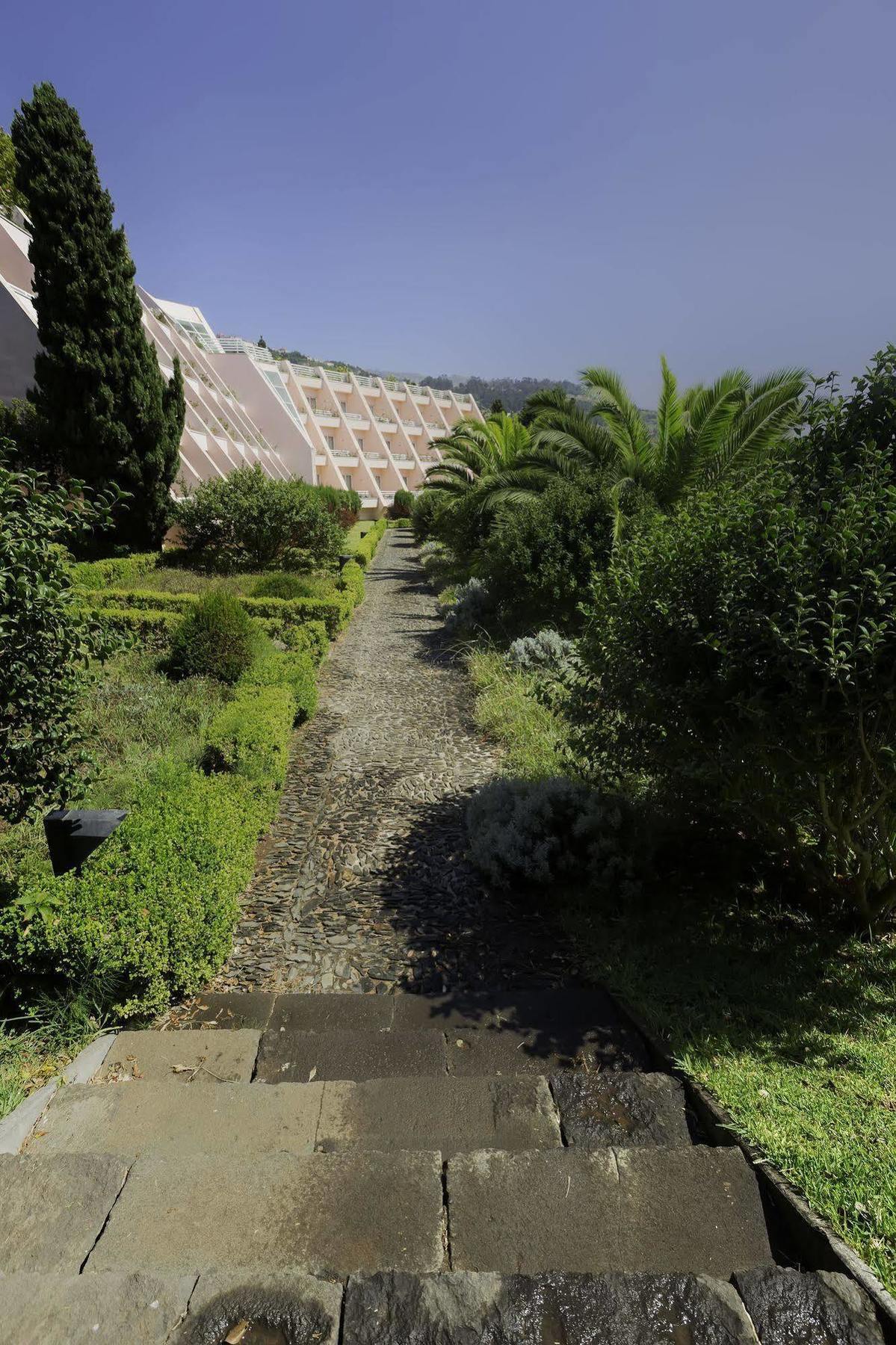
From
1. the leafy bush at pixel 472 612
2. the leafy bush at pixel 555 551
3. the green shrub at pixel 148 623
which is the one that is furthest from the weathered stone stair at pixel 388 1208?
the leafy bush at pixel 472 612

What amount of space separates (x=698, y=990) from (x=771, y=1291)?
188 centimetres

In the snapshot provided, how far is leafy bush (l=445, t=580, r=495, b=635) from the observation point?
1277cm

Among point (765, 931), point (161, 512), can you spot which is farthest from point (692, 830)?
point (161, 512)

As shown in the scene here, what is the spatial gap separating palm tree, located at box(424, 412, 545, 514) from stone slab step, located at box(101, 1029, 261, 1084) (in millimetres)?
11768

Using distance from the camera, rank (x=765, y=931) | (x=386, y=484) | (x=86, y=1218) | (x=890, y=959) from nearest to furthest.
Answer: (x=86, y=1218), (x=890, y=959), (x=765, y=931), (x=386, y=484)

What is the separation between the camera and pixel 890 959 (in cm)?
397

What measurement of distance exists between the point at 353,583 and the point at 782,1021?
1335 cm

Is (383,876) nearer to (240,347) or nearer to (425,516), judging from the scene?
(425,516)

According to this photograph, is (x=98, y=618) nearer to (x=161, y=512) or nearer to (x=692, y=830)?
(x=692, y=830)

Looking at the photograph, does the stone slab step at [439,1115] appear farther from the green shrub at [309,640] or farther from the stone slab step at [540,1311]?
the green shrub at [309,640]

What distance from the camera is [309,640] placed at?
10008 millimetres

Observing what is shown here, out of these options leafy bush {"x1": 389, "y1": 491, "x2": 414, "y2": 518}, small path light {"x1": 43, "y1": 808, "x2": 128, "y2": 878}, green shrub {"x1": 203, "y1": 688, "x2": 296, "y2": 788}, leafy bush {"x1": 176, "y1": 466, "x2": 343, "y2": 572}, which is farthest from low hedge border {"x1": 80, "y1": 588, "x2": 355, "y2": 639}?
leafy bush {"x1": 389, "y1": 491, "x2": 414, "y2": 518}

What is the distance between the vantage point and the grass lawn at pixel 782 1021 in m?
2.34

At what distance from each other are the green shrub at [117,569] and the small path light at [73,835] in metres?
9.92
